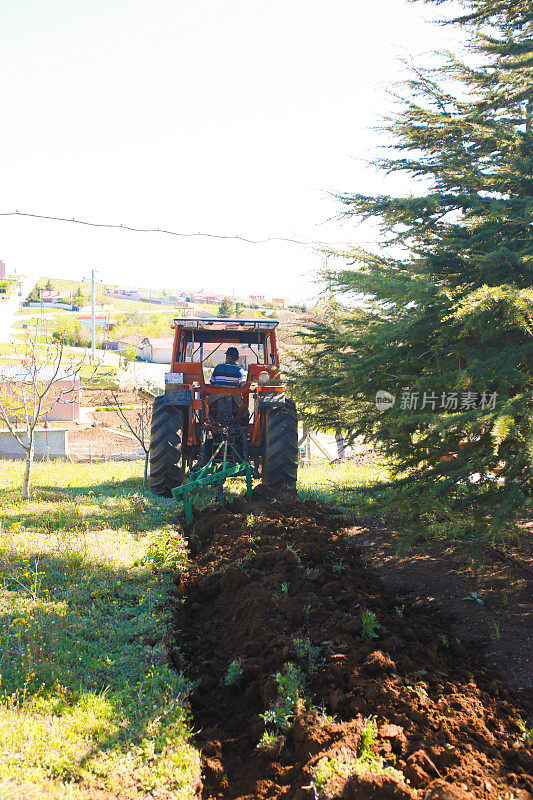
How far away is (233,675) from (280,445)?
4450 millimetres

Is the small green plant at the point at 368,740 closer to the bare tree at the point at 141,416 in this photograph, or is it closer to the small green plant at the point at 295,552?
the small green plant at the point at 295,552

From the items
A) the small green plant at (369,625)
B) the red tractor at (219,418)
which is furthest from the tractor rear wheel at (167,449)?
the small green plant at (369,625)

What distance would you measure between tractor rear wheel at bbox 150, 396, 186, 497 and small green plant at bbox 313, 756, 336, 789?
5.61 meters

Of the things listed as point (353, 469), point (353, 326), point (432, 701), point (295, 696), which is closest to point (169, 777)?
point (295, 696)

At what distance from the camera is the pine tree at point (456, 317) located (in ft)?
12.9

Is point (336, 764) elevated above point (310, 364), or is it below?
below

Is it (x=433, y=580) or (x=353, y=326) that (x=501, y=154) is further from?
(x=433, y=580)

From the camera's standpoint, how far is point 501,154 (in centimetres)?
536

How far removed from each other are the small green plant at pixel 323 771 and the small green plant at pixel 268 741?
0.34m

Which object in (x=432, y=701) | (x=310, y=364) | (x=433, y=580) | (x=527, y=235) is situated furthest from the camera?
(x=310, y=364)

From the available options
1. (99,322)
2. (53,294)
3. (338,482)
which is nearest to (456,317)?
(338,482)

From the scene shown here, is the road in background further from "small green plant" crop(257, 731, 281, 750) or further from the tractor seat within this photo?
"small green plant" crop(257, 731, 281, 750)

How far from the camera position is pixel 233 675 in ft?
12.0

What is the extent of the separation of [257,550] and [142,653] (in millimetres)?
1897
